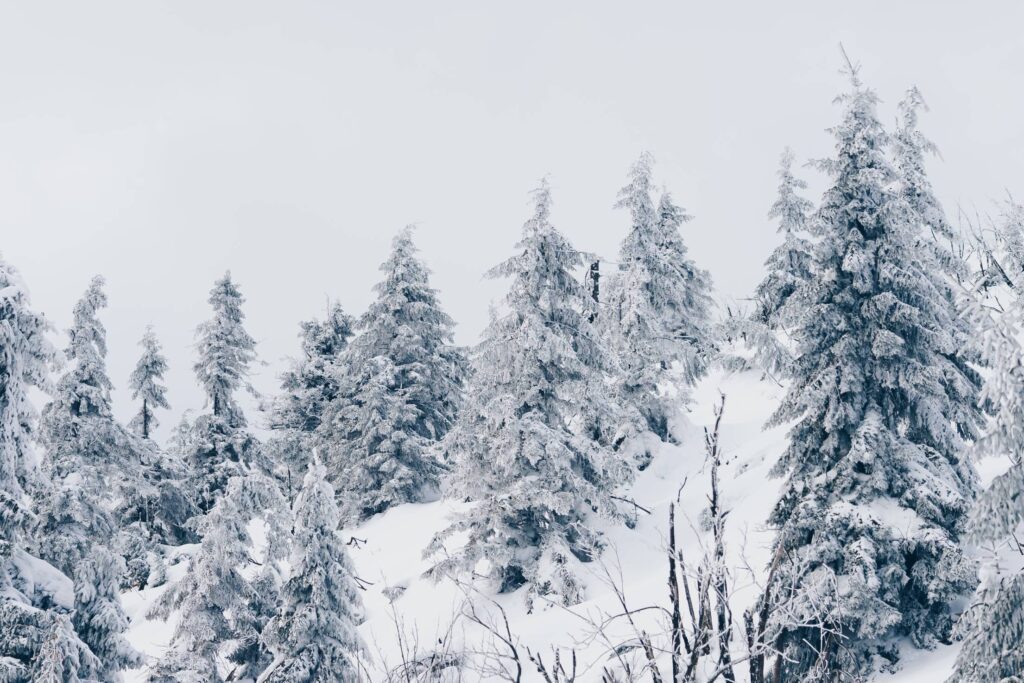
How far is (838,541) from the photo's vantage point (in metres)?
14.9

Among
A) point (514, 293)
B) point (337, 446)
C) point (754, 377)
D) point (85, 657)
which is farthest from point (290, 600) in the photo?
point (754, 377)

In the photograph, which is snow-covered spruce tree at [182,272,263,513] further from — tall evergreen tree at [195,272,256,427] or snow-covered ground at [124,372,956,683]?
snow-covered ground at [124,372,956,683]

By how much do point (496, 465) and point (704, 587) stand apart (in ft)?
51.9

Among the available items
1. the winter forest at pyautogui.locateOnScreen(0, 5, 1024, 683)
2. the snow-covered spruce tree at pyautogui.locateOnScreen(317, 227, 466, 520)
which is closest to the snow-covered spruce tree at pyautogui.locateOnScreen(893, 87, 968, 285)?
the winter forest at pyautogui.locateOnScreen(0, 5, 1024, 683)

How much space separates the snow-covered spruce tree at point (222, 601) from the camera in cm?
1922

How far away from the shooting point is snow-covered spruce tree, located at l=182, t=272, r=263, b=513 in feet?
107

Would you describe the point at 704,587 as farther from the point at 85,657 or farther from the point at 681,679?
the point at 85,657

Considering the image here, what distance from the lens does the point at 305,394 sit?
4241 cm

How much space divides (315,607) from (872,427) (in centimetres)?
1209

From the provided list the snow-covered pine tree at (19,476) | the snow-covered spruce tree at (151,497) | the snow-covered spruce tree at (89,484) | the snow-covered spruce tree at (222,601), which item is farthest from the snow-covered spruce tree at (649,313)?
the snow-covered pine tree at (19,476)

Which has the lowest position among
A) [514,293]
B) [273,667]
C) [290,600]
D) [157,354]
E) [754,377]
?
[273,667]

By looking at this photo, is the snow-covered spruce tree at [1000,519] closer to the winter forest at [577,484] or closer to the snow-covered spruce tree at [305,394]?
the winter forest at [577,484]

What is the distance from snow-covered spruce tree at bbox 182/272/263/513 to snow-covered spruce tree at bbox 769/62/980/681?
929 inches

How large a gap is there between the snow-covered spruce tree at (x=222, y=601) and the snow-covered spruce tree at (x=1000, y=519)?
1561 cm
